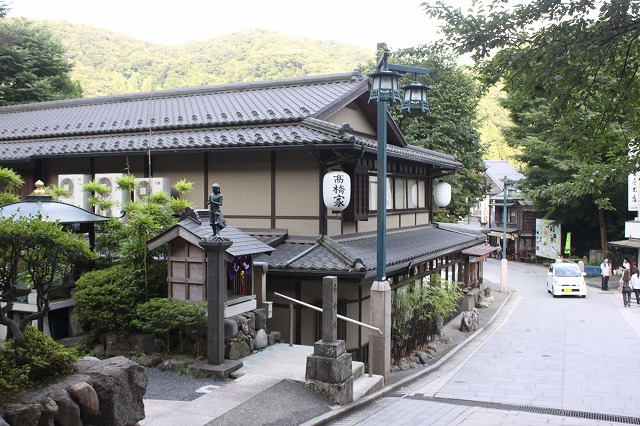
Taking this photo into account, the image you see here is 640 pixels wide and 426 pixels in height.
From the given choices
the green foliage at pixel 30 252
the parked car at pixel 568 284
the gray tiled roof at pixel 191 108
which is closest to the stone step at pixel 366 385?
the green foliage at pixel 30 252

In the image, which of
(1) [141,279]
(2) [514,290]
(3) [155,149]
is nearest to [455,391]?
(1) [141,279]

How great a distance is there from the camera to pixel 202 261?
456 inches

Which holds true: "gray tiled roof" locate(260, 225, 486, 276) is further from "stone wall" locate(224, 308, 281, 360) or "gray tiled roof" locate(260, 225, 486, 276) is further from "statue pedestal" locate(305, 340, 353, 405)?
"statue pedestal" locate(305, 340, 353, 405)

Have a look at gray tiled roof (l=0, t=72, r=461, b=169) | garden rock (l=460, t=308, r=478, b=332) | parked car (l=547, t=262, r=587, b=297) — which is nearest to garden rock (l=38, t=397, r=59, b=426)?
gray tiled roof (l=0, t=72, r=461, b=169)

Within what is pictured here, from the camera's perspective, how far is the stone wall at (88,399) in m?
5.55

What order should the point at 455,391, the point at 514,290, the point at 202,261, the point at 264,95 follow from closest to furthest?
the point at 202,261 < the point at 455,391 < the point at 264,95 < the point at 514,290

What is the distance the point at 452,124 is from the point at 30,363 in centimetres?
2771

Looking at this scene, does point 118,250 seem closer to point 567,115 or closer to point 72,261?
point 72,261

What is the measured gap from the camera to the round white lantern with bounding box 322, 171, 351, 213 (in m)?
14.2

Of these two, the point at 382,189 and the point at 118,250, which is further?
the point at 118,250

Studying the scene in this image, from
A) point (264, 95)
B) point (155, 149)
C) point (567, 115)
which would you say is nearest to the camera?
point (567, 115)

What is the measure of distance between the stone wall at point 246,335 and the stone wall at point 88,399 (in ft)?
13.6

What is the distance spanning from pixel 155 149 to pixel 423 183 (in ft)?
37.8

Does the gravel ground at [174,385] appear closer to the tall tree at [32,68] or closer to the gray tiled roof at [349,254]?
the gray tiled roof at [349,254]
